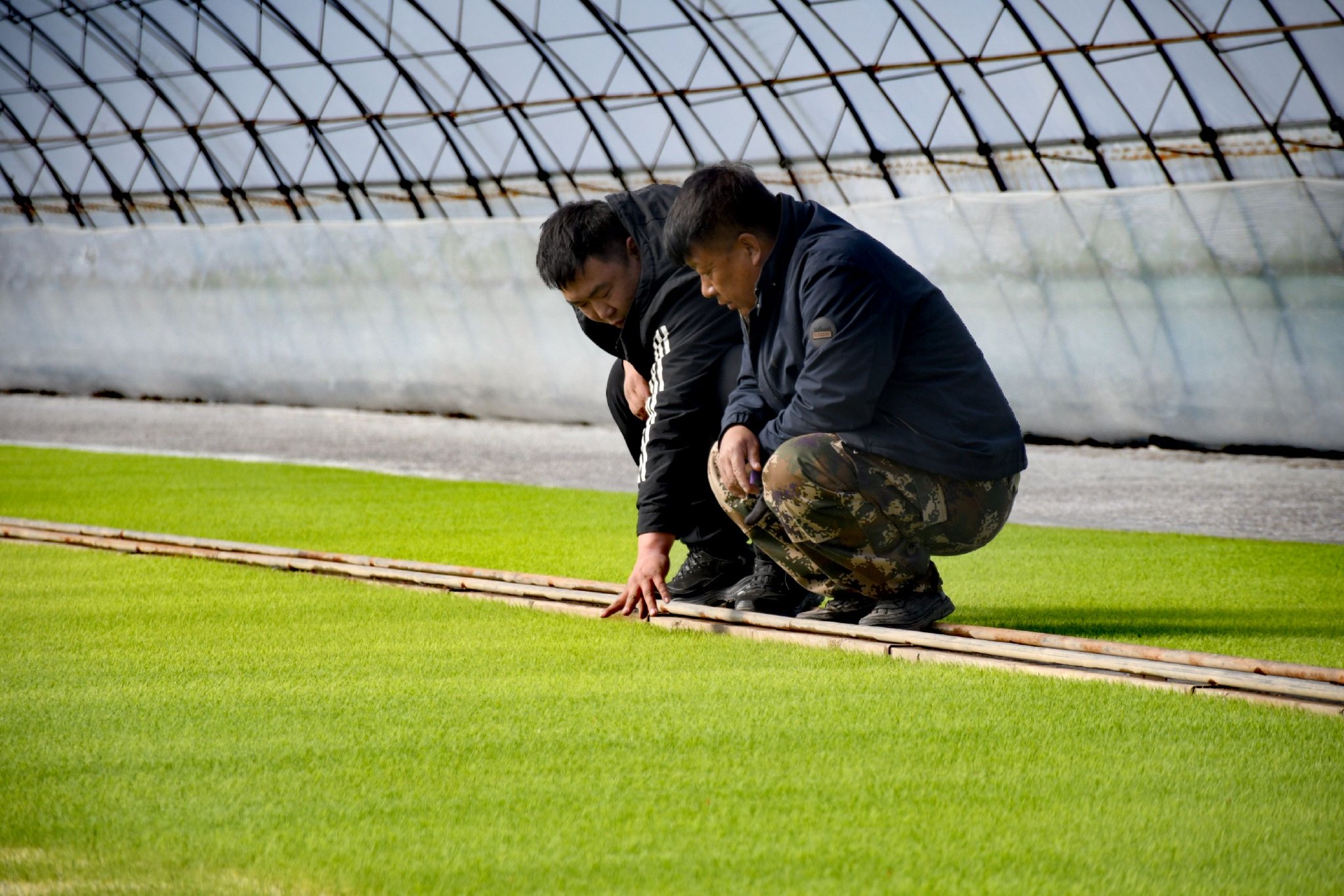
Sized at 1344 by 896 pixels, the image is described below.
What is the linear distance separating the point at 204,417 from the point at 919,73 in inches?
330

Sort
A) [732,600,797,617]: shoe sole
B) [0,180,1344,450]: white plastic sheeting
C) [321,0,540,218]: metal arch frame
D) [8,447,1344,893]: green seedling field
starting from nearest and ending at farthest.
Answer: [8,447,1344,893]: green seedling field < [732,600,797,617]: shoe sole < [0,180,1344,450]: white plastic sheeting < [321,0,540,218]: metal arch frame

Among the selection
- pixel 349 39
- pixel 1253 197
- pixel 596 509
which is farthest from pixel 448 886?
pixel 349 39

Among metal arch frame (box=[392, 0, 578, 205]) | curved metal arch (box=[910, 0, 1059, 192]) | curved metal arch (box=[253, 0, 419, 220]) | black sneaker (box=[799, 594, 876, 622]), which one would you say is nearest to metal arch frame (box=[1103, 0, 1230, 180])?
curved metal arch (box=[910, 0, 1059, 192])

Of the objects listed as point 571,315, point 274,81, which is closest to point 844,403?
point 571,315

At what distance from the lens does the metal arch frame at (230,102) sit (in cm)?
1505

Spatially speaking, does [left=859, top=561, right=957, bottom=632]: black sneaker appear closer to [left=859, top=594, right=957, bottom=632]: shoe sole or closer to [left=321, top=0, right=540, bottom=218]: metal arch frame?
[left=859, top=594, right=957, bottom=632]: shoe sole

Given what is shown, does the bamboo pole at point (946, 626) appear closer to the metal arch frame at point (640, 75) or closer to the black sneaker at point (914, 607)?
the black sneaker at point (914, 607)

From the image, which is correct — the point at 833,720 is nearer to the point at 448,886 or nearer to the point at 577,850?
the point at 577,850

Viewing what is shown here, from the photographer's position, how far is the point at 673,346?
11.5ft

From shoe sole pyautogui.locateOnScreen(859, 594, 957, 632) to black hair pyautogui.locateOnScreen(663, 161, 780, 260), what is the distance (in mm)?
970

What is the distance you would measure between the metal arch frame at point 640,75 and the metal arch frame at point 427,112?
3.86 ft

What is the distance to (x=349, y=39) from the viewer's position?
14180 millimetres

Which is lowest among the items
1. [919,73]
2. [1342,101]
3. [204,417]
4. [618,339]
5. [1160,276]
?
[618,339]

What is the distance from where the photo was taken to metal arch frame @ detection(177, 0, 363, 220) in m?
14.6
